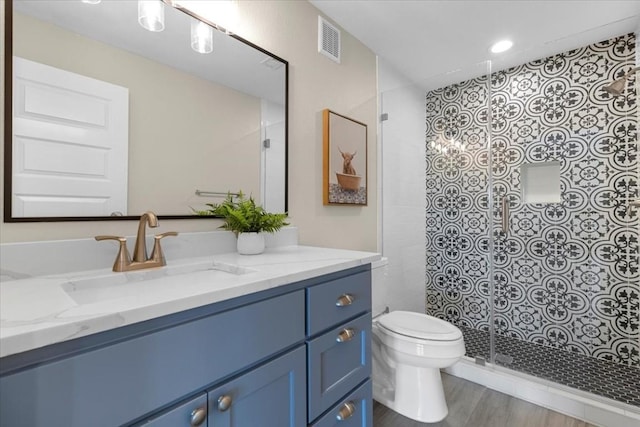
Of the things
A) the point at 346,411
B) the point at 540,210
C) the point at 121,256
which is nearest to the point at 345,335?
the point at 346,411

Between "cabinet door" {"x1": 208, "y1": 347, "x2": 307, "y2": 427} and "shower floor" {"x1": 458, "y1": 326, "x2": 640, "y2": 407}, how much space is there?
182 centimetres

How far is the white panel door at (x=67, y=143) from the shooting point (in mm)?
875

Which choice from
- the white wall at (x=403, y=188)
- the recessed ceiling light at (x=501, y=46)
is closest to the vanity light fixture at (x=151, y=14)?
the white wall at (x=403, y=188)

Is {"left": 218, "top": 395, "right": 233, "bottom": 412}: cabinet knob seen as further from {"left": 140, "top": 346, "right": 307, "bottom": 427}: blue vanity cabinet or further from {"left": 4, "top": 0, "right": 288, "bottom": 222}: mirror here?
{"left": 4, "top": 0, "right": 288, "bottom": 222}: mirror

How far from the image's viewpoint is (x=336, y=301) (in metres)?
1.05

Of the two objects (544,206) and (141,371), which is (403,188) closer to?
(544,206)

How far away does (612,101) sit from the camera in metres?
2.09

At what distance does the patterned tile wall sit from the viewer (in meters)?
2.07

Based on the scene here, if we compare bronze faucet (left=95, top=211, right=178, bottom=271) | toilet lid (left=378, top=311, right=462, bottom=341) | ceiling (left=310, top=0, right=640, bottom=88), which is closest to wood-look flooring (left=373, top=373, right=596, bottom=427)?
toilet lid (left=378, top=311, right=462, bottom=341)

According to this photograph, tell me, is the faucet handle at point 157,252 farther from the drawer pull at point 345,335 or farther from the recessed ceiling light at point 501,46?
the recessed ceiling light at point 501,46

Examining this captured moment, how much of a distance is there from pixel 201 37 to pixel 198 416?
4.39ft

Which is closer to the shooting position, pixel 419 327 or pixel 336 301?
pixel 336 301

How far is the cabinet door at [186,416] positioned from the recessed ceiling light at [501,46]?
2.71 metres

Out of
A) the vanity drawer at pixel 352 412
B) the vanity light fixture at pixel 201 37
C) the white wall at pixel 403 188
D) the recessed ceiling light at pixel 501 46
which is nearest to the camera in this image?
the vanity drawer at pixel 352 412
